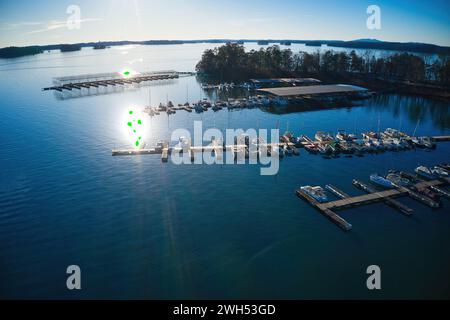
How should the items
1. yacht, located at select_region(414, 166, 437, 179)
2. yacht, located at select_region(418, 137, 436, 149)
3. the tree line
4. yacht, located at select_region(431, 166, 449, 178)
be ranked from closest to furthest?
yacht, located at select_region(431, 166, 449, 178) < yacht, located at select_region(414, 166, 437, 179) < yacht, located at select_region(418, 137, 436, 149) < the tree line

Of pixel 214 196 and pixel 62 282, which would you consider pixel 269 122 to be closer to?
pixel 214 196

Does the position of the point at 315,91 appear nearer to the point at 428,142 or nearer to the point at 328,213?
the point at 428,142
